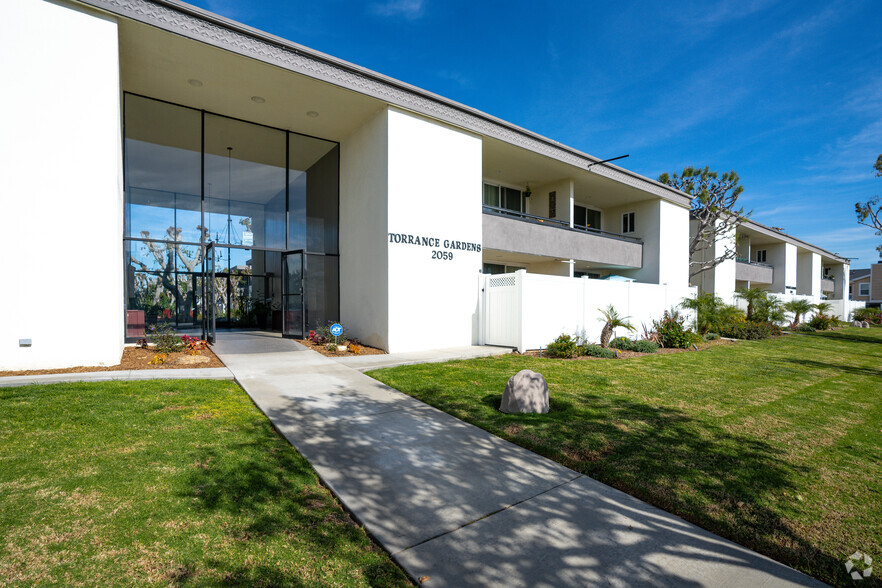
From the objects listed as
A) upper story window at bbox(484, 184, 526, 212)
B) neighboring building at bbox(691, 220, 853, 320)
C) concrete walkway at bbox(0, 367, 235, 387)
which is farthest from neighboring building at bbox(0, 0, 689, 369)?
neighboring building at bbox(691, 220, 853, 320)

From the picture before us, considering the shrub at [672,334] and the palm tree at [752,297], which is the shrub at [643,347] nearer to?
the shrub at [672,334]

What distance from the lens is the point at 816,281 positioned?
36.0m

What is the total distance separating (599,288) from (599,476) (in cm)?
1072

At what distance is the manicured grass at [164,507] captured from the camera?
8.21ft

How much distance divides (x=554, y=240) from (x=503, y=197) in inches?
150

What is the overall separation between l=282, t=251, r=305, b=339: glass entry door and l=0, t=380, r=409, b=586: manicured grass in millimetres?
7924

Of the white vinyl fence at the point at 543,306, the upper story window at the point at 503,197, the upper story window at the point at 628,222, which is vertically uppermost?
the upper story window at the point at 503,197

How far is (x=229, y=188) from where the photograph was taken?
512 inches

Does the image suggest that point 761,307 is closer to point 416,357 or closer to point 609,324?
point 609,324

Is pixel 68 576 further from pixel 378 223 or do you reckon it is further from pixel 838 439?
pixel 378 223

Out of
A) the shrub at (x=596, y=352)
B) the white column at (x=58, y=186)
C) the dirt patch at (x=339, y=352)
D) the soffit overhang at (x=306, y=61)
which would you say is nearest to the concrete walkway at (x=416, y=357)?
the dirt patch at (x=339, y=352)

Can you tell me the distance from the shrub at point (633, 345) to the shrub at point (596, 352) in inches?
66.1

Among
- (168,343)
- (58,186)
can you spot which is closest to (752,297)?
(168,343)

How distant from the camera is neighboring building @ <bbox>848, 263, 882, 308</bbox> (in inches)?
2052
